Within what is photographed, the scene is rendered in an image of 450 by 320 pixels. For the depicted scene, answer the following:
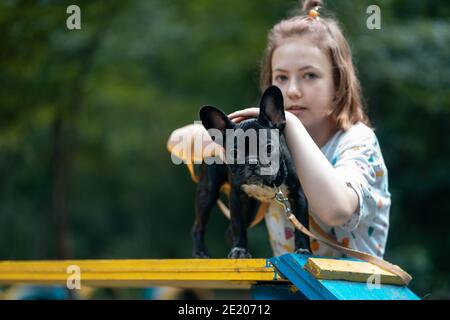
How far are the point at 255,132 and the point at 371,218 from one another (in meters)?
0.81

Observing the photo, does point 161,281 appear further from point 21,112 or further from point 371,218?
point 21,112

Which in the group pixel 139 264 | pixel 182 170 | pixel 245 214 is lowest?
pixel 139 264

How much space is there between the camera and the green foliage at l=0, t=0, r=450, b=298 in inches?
290

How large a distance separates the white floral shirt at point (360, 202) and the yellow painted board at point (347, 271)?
176 mm

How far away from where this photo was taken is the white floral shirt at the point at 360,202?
110 inches

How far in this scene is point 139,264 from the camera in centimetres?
293

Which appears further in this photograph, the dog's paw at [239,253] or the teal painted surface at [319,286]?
the dog's paw at [239,253]

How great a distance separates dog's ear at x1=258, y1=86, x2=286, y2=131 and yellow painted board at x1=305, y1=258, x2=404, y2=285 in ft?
1.64

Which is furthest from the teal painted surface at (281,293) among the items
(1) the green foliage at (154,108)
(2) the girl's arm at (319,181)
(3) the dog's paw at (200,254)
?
(1) the green foliage at (154,108)

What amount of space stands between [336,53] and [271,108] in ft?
2.43

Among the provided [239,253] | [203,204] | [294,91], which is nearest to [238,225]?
[239,253]

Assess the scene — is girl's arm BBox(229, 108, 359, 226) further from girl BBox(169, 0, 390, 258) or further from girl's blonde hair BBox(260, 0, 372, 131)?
girl's blonde hair BBox(260, 0, 372, 131)

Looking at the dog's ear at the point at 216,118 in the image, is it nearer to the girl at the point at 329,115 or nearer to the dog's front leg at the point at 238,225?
the girl at the point at 329,115

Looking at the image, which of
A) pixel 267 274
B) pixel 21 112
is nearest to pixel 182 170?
pixel 21 112
